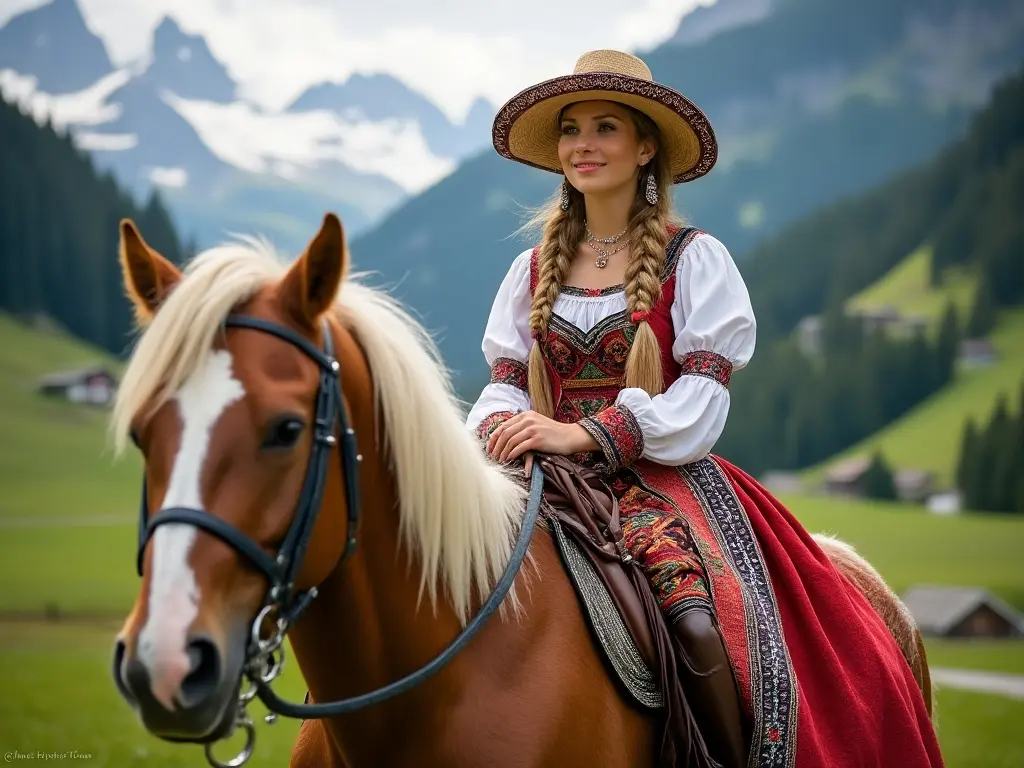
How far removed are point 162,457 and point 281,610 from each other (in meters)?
0.35

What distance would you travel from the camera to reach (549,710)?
2.21m

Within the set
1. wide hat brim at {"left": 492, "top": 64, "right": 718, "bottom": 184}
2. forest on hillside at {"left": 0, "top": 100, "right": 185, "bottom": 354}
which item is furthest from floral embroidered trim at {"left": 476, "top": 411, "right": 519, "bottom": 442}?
forest on hillside at {"left": 0, "top": 100, "right": 185, "bottom": 354}

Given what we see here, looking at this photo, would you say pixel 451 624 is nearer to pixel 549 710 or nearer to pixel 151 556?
pixel 549 710

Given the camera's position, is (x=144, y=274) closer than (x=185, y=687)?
No

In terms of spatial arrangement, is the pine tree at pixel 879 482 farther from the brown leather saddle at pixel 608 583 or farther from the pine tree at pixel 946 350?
the brown leather saddle at pixel 608 583

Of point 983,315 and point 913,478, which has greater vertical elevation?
point 983,315

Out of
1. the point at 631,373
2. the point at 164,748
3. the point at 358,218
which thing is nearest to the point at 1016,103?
the point at 358,218

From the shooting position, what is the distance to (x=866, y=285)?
120ft

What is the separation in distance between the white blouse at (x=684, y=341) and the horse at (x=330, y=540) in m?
0.42

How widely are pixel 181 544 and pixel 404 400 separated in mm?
578

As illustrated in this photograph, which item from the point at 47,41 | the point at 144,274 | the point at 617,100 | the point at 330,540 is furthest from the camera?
the point at 47,41

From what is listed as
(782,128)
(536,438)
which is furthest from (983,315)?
(536,438)

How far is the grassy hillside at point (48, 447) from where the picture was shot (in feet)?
69.6

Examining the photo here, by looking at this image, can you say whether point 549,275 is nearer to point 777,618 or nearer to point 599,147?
point 599,147
